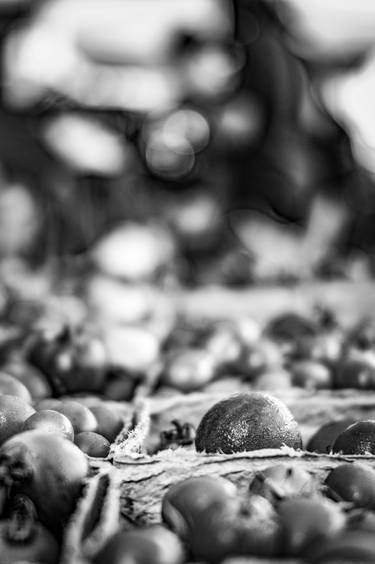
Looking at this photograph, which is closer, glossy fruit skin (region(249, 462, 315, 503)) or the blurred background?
glossy fruit skin (region(249, 462, 315, 503))

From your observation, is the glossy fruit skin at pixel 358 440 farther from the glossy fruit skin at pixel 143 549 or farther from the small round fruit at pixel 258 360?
the small round fruit at pixel 258 360

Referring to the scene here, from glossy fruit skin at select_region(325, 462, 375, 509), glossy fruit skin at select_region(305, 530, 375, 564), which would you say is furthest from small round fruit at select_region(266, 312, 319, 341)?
glossy fruit skin at select_region(305, 530, 375, 564)

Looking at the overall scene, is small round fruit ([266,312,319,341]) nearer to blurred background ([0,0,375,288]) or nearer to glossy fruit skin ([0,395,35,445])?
blurred background ([0,0,375,288])

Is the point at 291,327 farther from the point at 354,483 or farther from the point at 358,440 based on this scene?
the point at 354,483

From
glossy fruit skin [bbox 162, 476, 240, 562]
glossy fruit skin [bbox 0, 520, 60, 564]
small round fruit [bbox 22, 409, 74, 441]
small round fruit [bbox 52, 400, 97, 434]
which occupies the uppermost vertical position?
glossy fruit skin [bbox 162, 476, 240, 562]

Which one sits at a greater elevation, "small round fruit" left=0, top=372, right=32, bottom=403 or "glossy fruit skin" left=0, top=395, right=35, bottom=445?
"glossy fruit skin" left=0, top=395, right=35, bottom=445

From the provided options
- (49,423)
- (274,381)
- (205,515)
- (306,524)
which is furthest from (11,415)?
(274,381)

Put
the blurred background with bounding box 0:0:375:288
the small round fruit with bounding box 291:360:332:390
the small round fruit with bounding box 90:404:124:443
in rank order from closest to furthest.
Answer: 1. the small round fruit with bounding box 90:404:124:443
2. the small round fruit with bounding box 291:360:332:390
3. the blurred background with bounding box 0:0:375:288
